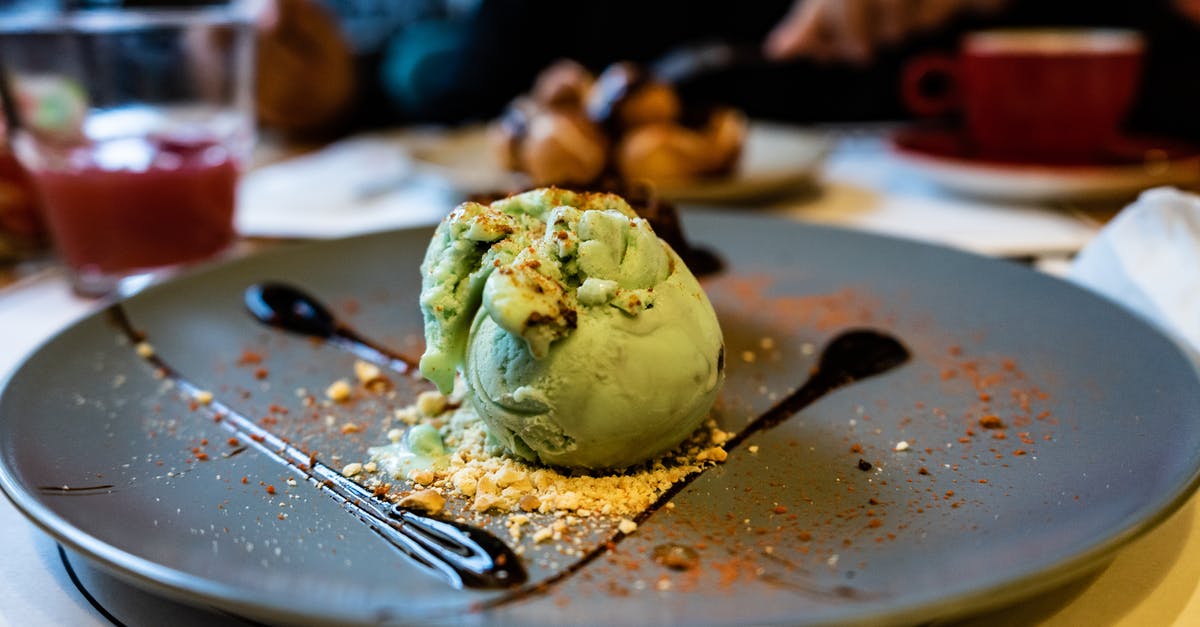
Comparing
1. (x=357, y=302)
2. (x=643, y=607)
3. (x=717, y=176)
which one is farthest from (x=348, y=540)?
(x=717, y=176)

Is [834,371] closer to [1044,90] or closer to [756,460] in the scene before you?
[756,460]

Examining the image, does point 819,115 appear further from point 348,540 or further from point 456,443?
point 348,540

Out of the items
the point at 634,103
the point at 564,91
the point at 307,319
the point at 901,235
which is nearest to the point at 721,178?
the point at 634,103

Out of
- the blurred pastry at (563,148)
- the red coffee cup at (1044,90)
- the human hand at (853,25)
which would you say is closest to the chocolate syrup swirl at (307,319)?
the blurred pastry at (563,148)

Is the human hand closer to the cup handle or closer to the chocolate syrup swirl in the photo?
the cup handle

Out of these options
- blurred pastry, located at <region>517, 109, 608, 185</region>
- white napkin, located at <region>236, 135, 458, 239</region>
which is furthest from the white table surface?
blurred pastry, located at <region>517, 109, 608, 185</region>

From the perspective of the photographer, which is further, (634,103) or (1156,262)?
(634,103)
